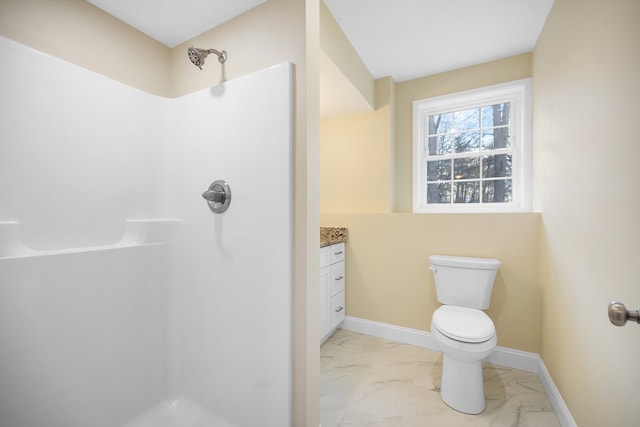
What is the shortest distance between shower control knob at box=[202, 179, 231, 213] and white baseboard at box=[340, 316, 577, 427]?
67.1 inches

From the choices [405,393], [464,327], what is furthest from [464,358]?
[405,393]

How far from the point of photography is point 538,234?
182cm

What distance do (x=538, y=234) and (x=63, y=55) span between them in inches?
112

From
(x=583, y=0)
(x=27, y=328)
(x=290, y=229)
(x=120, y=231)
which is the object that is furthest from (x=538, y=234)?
(x=27, y=328)

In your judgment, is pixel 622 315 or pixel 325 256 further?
pixel 325 256

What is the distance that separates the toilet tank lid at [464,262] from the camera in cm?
183

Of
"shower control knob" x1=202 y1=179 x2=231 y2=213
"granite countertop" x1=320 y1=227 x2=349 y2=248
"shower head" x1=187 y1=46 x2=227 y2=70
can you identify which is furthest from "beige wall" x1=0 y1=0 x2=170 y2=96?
"granite countertop" x1=320 y1=227 x2=349 y2=248

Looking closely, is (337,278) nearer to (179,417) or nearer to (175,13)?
(179,417)

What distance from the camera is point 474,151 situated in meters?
2.35

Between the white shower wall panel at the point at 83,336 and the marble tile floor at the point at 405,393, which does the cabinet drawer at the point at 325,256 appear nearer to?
the marble tile floor at the point at 405,393

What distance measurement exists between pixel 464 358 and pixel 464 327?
0.53 ft

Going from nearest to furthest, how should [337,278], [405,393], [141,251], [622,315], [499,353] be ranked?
1. [622,315]
2. [141,251]
3. [405,393]
4. [499,353]
5. [337,278]

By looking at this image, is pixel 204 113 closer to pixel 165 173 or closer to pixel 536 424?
pixel 165 173

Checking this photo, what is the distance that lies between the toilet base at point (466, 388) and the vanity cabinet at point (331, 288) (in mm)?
935
